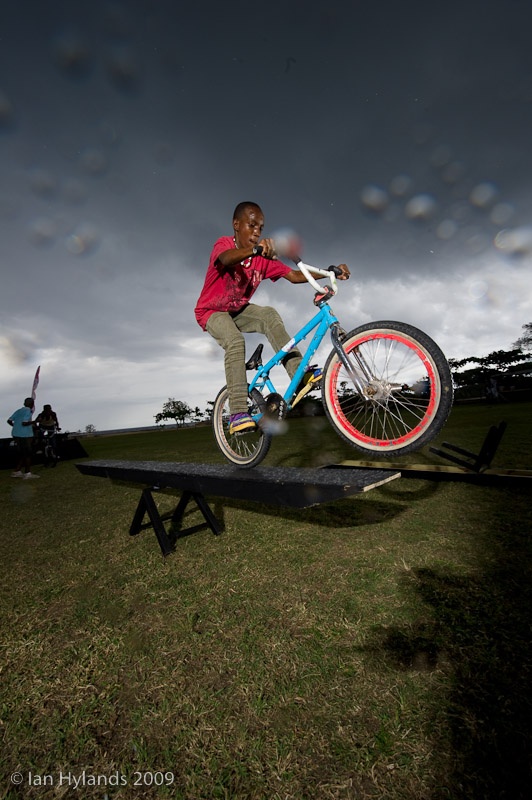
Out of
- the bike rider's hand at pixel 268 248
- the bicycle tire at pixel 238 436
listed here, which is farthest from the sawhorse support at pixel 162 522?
the bike rider's hand at pixel 268 248

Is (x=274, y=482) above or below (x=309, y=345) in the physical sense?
below

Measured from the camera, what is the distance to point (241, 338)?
347 cm

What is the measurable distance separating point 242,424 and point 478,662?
7.51 ft

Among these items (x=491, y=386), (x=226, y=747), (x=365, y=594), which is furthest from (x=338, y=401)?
(x=491, y=386)

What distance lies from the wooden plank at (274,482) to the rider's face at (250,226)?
221 centimetres

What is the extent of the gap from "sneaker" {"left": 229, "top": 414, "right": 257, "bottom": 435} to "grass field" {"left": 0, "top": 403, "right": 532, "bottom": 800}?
1281 millimetres

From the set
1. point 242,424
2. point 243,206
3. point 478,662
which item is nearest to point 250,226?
point 243,206

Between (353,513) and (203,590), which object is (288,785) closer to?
(203,590)

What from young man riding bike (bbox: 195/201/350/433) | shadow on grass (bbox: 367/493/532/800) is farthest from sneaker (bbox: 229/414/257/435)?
shadow on grass (bbox: 367/493/532/800)

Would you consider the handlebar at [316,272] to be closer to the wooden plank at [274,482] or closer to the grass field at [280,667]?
the wooden plank at [274,482]

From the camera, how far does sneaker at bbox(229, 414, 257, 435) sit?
323 cm

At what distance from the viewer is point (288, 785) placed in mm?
1338

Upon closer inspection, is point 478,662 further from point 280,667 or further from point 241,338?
point 241,338

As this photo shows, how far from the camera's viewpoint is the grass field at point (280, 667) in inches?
55.1
